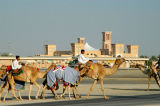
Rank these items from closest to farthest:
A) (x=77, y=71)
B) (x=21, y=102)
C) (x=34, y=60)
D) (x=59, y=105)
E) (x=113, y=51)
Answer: (x=59, y=105), (x=21, y=102), (x=77, y=71), (x=34, y=60), (x=113, y=51)

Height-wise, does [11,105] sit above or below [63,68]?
below

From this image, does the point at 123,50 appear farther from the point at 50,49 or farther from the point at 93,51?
the point at 50,49

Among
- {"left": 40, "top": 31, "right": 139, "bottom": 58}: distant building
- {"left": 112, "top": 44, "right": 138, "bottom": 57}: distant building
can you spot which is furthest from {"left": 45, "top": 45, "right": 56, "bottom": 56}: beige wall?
{"left": 112, "top": 44, "right": 138, "bottom": 57}: distant building

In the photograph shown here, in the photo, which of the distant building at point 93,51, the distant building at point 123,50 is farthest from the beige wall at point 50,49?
the distant building at point 123,50

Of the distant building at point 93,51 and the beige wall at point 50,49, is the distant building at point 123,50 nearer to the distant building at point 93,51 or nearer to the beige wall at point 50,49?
the distant building at point 93,51

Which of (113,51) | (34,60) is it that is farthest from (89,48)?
(34,60)

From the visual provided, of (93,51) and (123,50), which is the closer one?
(93,51)

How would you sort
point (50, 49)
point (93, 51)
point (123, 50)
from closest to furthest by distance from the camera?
1. point (93, 51)
2. point (123, 50)
3. point (50, 49)

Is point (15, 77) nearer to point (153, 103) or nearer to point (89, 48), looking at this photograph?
point (153, 103)

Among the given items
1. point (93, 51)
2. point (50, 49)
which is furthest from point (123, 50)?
point (50, 49)

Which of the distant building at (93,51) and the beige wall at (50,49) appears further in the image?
the beige wall at (50,49)

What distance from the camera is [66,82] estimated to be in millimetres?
22547

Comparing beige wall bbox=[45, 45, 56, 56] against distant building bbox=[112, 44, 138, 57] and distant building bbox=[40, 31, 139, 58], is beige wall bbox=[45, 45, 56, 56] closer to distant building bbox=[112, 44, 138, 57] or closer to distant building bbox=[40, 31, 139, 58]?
distant building bbox=[40, 31, 139, 58]

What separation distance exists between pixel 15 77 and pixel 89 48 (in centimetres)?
14328
